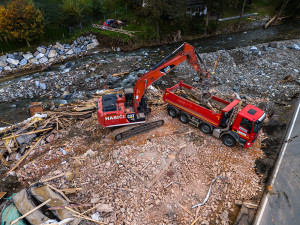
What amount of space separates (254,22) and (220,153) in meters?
27.3

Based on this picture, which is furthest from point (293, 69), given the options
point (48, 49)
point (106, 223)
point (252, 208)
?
point (48, 49)

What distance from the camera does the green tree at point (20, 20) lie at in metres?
21.5

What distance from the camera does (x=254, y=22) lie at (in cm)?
3064

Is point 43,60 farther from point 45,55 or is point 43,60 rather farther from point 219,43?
point 219,43

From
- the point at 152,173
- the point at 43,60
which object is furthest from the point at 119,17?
the point at 152,173

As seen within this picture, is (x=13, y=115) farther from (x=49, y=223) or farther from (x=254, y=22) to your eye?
(x=254, y=22)

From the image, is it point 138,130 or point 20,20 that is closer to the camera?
point 138,130

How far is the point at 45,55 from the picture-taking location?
965 inches

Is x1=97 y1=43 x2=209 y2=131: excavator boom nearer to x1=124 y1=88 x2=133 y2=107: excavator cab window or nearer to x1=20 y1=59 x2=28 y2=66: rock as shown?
x1=124 y1=88 x2=133 y2=107: excavator cab window

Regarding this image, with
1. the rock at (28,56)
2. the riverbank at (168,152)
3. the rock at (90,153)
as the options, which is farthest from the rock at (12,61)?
the rock at (90,153)

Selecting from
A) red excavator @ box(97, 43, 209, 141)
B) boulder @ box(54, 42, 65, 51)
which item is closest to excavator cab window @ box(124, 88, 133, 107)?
red excavator @ box(97, 43, 209, 141)

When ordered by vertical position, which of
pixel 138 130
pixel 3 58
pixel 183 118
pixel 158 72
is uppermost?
pixel 158 72

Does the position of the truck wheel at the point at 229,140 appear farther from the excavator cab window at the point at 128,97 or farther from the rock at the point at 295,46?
the rock at the point at 295,46

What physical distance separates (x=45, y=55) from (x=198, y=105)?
67.7 ft
